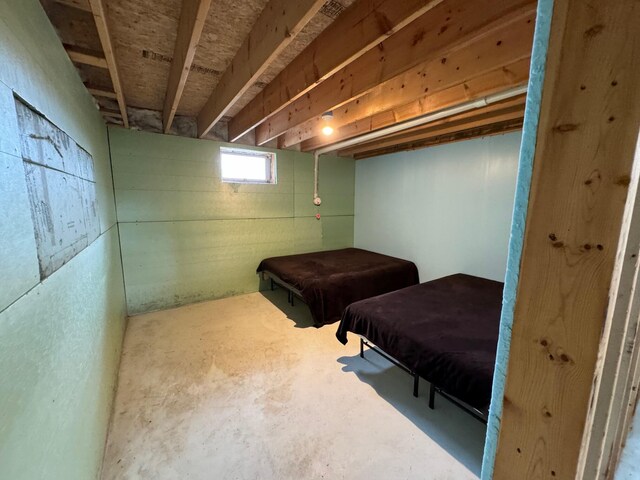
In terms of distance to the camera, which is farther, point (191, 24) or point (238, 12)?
point (238, 12)

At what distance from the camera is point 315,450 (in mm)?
1549

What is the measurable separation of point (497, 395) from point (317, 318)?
239 cm

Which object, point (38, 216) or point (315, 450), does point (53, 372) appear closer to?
point (38, 216)

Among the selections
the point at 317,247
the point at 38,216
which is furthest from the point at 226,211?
the point at 38,216

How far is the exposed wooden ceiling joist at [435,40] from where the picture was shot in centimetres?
123

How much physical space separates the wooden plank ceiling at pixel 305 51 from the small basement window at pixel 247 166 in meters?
1.02

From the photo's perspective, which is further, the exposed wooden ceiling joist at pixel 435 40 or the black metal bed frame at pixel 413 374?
the black metal bed frame at pixel 413 374

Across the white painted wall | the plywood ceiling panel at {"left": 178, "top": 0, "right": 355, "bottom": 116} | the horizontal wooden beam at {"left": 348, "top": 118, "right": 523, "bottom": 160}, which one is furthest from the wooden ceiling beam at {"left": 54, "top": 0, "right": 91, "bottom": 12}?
the white painted wall

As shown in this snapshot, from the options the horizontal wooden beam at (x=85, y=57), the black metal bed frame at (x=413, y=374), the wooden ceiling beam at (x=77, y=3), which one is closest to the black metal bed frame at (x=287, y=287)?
the black metal bed frame at (x=413, y=374)

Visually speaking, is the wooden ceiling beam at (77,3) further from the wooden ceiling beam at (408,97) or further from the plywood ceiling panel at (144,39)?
the wooden ceiling beam at (408,97)

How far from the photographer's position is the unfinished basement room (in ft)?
1.78

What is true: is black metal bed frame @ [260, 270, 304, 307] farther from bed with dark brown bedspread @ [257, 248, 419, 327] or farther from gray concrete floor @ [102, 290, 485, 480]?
gray concrete floor @ [102, 290, 485, 480]

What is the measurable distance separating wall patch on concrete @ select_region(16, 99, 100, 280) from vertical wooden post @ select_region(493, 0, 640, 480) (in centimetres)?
135

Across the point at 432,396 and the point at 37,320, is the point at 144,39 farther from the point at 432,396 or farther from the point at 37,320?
the point at 432,396
